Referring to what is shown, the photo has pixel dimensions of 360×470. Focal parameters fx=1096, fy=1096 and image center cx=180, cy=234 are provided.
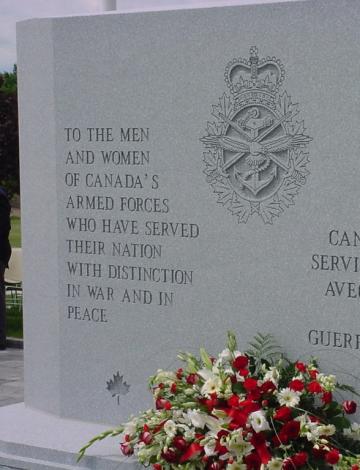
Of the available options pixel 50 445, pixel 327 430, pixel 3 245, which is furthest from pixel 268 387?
pixel 3 245

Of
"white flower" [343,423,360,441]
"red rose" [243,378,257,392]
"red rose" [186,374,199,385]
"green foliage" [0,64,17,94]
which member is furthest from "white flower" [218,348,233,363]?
"green foliage" [0,64,17,94]

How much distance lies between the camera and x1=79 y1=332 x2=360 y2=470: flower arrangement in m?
4.54

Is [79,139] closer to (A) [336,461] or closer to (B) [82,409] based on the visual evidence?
(B) [82,409]

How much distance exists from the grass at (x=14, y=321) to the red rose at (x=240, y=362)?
22.6 feet

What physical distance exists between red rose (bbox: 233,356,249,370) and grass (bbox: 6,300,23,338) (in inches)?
271

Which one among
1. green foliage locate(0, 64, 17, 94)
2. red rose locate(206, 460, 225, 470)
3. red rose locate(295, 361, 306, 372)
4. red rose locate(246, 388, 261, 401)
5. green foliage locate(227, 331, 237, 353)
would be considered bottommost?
red rose locate(206, 460, 225, 470)

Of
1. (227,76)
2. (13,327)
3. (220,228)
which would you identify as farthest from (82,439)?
(13,327)

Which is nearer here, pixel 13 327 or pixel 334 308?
pixel 334 308

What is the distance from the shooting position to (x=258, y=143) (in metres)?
5.17

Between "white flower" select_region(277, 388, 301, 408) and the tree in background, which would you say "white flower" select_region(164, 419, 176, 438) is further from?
the tree in background

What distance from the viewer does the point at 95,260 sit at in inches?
226

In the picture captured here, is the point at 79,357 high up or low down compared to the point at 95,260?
down

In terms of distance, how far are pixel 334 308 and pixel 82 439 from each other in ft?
4.85

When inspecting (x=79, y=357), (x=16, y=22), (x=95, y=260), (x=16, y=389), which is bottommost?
(x=16, y=389)
